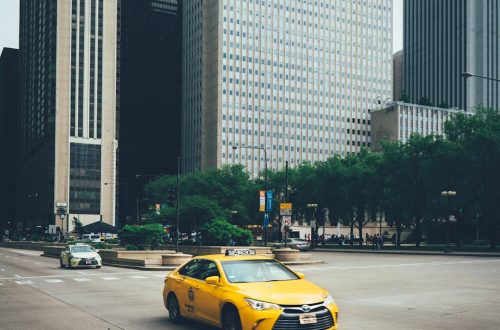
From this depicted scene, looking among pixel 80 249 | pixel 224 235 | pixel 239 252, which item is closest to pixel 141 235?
pixel 224 235

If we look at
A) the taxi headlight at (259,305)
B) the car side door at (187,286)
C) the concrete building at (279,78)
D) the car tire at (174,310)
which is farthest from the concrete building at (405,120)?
the taxi headlight at (259,305)

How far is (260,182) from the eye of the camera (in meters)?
98.8

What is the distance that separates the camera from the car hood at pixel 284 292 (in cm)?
1046

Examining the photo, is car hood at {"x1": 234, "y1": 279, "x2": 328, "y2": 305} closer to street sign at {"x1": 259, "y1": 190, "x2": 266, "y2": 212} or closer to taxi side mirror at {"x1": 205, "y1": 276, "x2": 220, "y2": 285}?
taxi side mirror at {"x1": 205, "y1": 276, "x2": 220, "y2": 285}

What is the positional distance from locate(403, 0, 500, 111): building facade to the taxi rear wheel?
172 meters

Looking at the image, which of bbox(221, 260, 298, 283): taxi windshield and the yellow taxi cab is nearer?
the yellow taxi cab

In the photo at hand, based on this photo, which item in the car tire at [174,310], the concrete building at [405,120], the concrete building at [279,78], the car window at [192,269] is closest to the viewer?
the car window at [192,269]

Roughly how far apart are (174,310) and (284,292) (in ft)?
12.1

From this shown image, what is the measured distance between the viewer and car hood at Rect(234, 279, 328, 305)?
1046cm

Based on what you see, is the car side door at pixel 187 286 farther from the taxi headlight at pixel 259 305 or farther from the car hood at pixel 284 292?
the taxi headlight at pixel 259 305

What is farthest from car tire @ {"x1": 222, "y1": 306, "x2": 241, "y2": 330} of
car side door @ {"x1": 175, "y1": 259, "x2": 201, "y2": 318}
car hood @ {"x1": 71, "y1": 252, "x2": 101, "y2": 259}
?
car hood @ {"x1": 71, "y1": 252, "x2": 101, "y2": 259}

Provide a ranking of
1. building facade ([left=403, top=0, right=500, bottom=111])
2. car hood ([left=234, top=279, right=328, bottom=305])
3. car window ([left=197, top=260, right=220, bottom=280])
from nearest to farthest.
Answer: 1. car hood ([left=234, top=279, right=328, bottom=305])
2. car window ([left=197, top=260, right=220, bottom=280])
3. building facade ([left=403, top=0, right=500, bottom=111])

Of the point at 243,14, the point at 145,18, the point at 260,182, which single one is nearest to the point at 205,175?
the point at 260,182

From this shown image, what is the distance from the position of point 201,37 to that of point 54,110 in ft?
148
